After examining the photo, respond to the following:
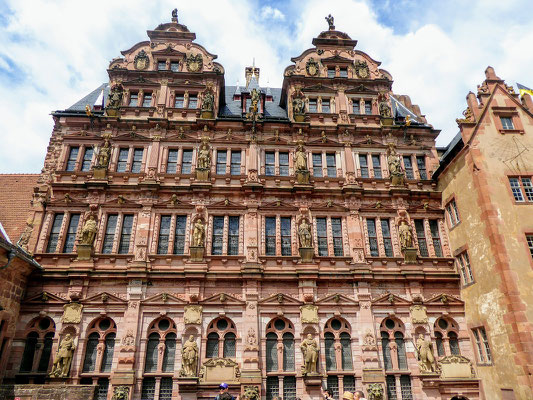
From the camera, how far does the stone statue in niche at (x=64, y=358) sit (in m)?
16.6

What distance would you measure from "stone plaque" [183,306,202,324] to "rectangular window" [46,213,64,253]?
27.0ft

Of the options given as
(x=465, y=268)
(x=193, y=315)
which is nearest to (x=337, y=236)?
(x=465, y=268)

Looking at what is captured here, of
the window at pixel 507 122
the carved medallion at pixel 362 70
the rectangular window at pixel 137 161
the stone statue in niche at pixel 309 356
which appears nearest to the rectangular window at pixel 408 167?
the window at pixel 507 122

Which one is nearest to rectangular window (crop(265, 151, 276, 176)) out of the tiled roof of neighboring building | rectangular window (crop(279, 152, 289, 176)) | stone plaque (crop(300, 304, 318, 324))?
rectangular window (crop(279, 152, 289, 176))

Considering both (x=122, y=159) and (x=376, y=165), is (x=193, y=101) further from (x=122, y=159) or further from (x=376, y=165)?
(x=376, y=165)

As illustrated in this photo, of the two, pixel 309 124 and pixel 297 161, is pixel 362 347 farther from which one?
pixel 309 124

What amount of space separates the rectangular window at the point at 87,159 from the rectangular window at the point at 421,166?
2069cm

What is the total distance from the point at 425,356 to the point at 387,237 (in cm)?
651

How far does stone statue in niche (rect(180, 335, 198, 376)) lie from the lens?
664 inches

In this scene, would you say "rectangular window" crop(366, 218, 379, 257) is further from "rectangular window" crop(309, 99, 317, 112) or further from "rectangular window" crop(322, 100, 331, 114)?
"rectangular window" crop(309, 99, 317, 112)

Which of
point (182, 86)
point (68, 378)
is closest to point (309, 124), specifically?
point (182, 86)

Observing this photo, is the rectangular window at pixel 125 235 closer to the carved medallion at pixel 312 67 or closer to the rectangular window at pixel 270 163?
the rectangular window at pixel 270 163

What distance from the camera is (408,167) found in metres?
23.2

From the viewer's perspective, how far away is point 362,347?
1827 cm
